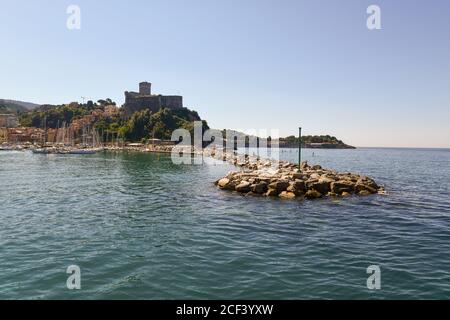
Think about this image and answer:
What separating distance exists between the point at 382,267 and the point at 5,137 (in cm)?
19450

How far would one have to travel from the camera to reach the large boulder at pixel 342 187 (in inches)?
1318

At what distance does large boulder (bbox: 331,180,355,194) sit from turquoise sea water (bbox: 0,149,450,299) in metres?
3.25

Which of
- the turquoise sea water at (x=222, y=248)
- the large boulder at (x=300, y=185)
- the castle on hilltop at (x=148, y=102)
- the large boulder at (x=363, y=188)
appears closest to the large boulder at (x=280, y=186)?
the large boulder at (x=300, y=185)

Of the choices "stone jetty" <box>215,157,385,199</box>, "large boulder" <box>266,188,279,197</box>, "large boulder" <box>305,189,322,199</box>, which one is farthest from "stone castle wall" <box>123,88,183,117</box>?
"large boulder" <box>305,189,322,199</box>

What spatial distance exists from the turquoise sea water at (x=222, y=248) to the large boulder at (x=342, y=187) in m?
3.25

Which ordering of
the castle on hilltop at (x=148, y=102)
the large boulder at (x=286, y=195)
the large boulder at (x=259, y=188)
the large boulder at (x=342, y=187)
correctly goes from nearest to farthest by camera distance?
1. the large boulder at (x=286, y=195)
2. the large boulder at (x=259, y=188)
3. the large boulder at (x=342, y=187)
4. the castle on hilltop at (x=148, y=102)

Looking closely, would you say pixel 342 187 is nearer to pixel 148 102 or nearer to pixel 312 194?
pixel 312 194

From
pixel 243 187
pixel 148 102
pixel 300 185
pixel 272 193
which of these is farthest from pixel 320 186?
pixel 148 102

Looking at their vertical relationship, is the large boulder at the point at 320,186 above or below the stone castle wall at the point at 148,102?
below

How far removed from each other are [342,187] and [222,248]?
20.8 metres

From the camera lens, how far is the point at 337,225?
69.7 ft

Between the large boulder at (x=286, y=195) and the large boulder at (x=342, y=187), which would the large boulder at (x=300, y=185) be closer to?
the large boulder at (x=286, y=195)
